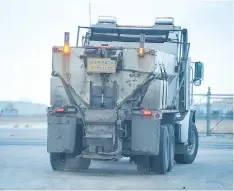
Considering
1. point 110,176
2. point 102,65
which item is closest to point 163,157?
point 110,176

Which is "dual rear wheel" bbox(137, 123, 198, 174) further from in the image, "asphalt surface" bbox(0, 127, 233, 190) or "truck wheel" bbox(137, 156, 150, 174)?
"asphalt surface" bbox(0, 127, 233, 190)

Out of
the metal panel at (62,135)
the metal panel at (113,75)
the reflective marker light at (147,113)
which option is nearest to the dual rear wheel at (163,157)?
the reflective marker light at (147,113)

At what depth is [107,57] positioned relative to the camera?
15.8m

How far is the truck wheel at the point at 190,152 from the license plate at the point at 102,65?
4.74 meters

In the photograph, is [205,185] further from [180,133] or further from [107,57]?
[180,133]

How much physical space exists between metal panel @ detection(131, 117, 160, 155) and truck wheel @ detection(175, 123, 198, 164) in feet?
12.9

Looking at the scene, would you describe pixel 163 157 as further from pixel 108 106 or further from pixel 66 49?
pixel 66 49

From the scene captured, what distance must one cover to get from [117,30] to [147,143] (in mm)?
4062

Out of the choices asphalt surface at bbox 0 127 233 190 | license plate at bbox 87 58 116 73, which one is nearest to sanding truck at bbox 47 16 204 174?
license plate at bbox 87 58 116 73

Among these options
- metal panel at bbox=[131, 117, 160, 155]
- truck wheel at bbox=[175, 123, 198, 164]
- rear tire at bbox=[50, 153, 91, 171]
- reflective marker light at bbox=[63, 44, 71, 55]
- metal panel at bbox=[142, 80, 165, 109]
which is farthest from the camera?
truck wheel at bbox=[175, 123, 198, 164]

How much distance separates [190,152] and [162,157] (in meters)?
4.27

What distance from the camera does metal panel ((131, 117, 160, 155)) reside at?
15742mm

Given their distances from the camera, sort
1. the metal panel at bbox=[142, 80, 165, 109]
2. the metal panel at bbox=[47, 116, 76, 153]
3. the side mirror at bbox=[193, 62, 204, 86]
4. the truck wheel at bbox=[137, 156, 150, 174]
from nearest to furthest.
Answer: the metal panel at bbox=[142, 80, 165, 109] < the metal panel at bbox=[47, 116, 76, 153] < the truck wheel at bbox=[137, 156, 150, 174] < the side mirror at bbox=[193, 62, 204, 86]

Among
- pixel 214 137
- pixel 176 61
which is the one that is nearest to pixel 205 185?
pixel 176 61
